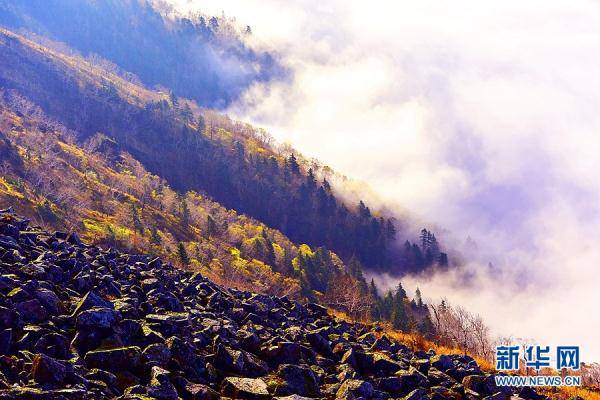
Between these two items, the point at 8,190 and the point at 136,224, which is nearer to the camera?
the point at 8,190

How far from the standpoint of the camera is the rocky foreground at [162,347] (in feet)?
50.0

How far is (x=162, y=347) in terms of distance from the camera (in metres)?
18.0

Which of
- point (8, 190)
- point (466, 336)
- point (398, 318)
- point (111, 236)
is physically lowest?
point (466, 336)

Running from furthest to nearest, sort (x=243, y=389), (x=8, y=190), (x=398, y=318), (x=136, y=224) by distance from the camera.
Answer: (x=136, y=224) < (x=398, y=318) < (x=8, y=190) < (x=243, y=389)

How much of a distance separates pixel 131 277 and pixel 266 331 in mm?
10167

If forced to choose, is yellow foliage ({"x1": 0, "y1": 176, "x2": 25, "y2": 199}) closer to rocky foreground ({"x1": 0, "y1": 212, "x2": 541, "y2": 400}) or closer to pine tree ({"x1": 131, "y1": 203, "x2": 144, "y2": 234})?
pine tree ({"x1": 131, "y1": 203, "x2": 144, "y2": 234})

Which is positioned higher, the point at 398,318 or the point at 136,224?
the point at 136,224

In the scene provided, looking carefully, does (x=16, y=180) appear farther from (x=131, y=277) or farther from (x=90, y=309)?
(x=90, y=309)

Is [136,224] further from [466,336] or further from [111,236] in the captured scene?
[466,336]

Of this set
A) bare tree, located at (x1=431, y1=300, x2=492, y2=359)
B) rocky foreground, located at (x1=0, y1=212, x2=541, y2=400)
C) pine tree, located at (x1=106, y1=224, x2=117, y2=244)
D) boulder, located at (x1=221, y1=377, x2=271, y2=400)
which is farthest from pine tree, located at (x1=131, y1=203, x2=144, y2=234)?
boulder, located at (x1=221, y1=377, x2=271, y2=400)

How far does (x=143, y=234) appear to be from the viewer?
508 feet

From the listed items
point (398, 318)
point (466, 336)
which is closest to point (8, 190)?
point (398, 318)

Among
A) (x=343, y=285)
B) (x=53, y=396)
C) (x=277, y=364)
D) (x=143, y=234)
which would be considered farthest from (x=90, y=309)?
(x=343, y=285)

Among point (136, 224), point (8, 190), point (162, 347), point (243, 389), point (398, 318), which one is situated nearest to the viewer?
point (243, 389)
